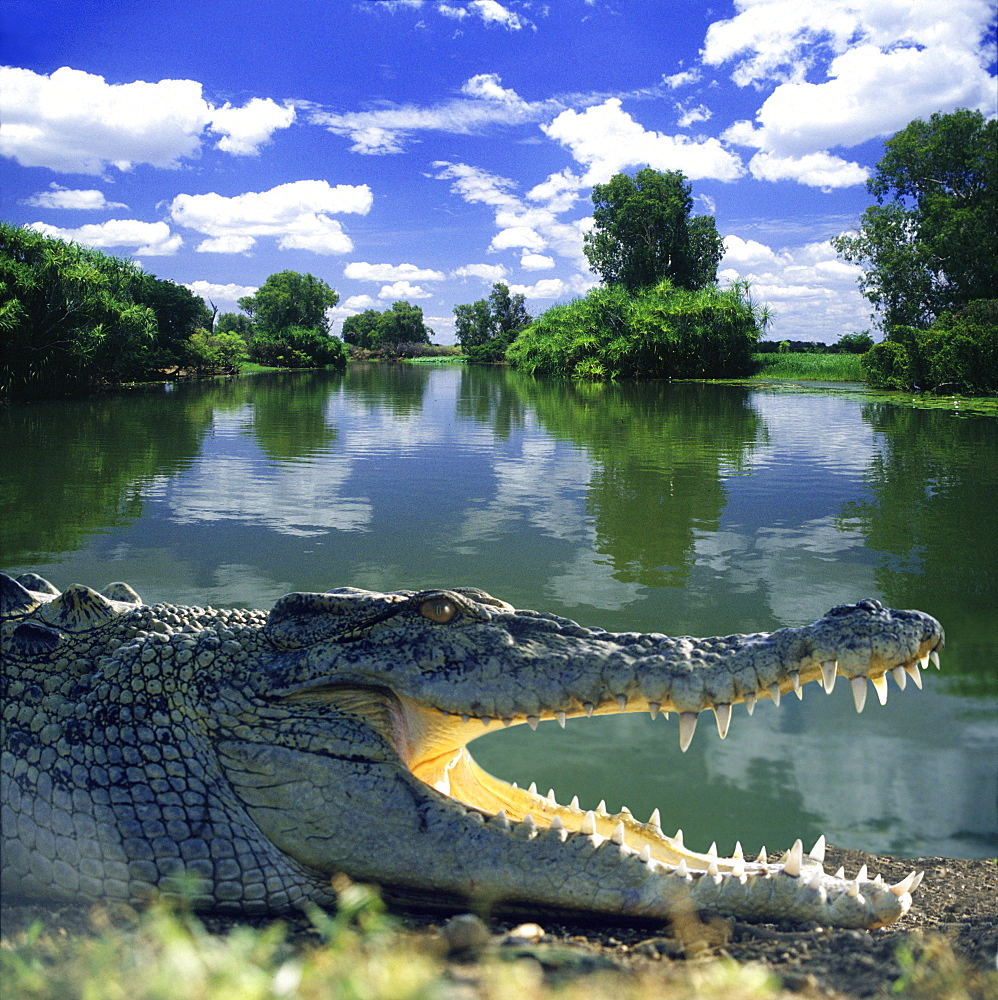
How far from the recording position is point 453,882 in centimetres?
220

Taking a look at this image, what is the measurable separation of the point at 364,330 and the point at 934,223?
131763 millimetres

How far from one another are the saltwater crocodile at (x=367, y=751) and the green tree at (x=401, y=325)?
5951 inches

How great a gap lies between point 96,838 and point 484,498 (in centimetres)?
822

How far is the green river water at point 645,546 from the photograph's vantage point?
3.69 m

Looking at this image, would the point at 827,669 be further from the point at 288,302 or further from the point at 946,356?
the point at 288,302

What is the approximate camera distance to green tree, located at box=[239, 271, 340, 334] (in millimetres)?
103500

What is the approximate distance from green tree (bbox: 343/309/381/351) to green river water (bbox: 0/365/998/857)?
135 meters

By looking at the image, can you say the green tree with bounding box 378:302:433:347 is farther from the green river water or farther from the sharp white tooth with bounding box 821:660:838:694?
the sharp white tooth with bounding box 821:660:838:694

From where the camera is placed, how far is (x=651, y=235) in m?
67.6

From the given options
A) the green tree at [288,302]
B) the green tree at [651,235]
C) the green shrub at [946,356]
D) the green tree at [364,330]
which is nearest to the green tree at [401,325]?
the green tree at [364,330]

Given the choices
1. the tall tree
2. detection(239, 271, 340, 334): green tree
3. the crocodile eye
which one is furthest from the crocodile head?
detection(239, 271, 340, 334): green tree

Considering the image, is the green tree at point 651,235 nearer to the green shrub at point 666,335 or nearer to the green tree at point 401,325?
the green shrub at point 666,335

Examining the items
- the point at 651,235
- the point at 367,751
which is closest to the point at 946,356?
the point at 367,751

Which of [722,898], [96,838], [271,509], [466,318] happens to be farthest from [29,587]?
[466,318]
